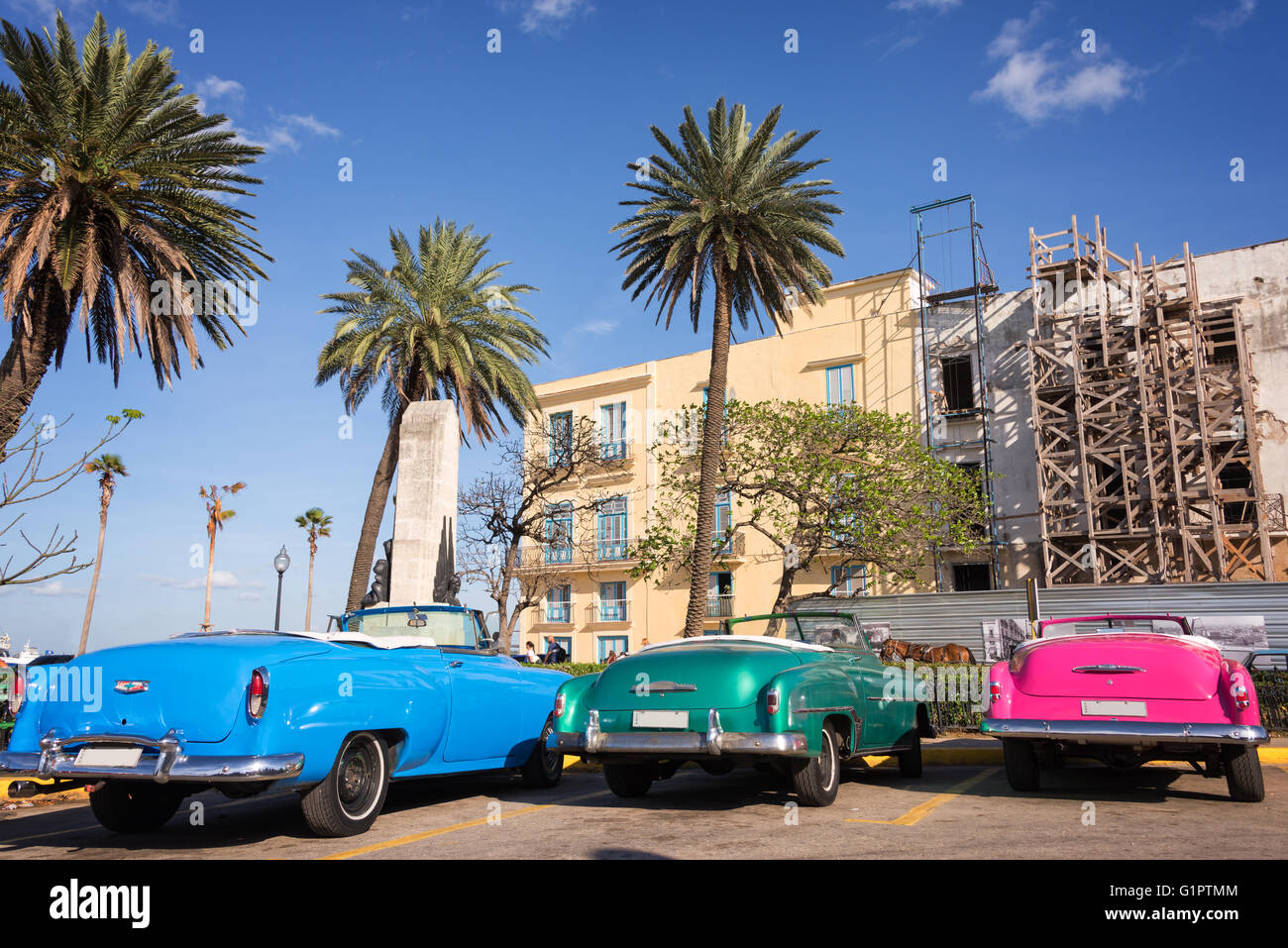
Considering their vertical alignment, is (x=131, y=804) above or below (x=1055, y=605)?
below

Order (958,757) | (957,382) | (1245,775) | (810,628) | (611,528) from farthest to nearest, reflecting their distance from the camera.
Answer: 1. (611,528)
2. (957,382)
3. (958,757)
4. (810,628)
5. (1245,775)

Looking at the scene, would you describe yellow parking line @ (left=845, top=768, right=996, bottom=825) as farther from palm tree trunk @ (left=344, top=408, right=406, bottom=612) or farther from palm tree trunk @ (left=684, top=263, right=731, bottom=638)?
palm tree trunk @ (left=344, top=408, right=406, bottom=612)

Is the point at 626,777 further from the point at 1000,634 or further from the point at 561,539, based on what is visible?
the point at 561,539

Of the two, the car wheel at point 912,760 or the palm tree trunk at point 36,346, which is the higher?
the palm tree trunk at point 36,346

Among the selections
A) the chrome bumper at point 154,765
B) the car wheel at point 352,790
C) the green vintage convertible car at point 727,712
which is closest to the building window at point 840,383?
the green vintage convertible car at point 727,712

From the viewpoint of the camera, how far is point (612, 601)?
39938 mm

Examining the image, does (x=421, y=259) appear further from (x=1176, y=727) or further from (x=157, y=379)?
(x=1176, y=727)

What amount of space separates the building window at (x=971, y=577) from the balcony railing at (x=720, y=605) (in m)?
8.53

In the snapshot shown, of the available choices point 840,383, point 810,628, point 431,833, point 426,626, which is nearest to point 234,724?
point 431,833

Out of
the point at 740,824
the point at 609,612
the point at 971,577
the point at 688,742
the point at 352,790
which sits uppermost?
the point at 971,577

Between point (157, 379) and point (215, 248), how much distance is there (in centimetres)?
287

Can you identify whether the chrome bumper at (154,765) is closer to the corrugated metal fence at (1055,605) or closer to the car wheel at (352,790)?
the car wheel at (352,790)

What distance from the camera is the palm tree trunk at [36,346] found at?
16.2 m

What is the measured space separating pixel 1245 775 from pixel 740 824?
377cm
